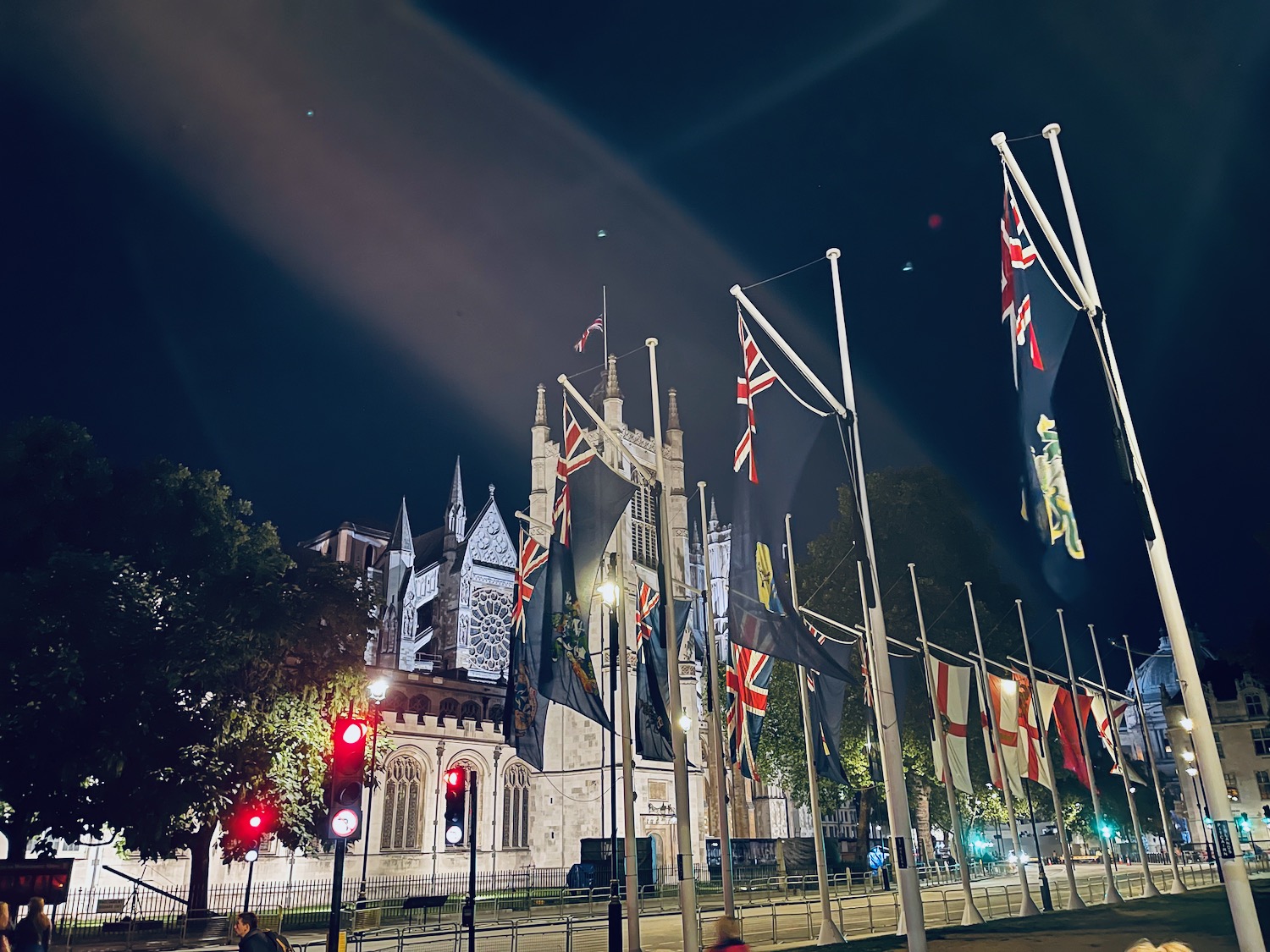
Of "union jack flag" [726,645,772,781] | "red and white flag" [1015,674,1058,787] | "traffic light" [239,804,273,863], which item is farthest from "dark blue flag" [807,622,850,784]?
"traffic light" [239,804,273,863]

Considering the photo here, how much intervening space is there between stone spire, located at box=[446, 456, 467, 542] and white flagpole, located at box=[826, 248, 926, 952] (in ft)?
233

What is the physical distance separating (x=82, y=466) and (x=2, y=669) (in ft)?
22.4

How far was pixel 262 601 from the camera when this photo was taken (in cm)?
2731

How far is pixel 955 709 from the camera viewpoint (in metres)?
23.7

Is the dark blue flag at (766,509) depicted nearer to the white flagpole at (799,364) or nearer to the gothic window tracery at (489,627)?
the white flagpole at (799,364)

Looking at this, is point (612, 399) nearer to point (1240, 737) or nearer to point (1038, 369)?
point (1038, 369)

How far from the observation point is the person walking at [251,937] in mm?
9797

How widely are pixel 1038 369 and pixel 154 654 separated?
24.0m

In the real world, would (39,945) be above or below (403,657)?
below

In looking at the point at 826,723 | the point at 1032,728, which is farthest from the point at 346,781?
the point at 1032,728

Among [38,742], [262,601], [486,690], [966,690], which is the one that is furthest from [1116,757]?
[486,690]

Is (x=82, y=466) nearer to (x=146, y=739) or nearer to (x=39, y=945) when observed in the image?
(x=146, y=739)

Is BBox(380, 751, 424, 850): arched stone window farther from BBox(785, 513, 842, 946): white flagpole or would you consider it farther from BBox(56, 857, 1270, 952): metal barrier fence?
BBox(785, 513, 842, 946): white flagpole

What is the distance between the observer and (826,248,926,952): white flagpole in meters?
11.9
